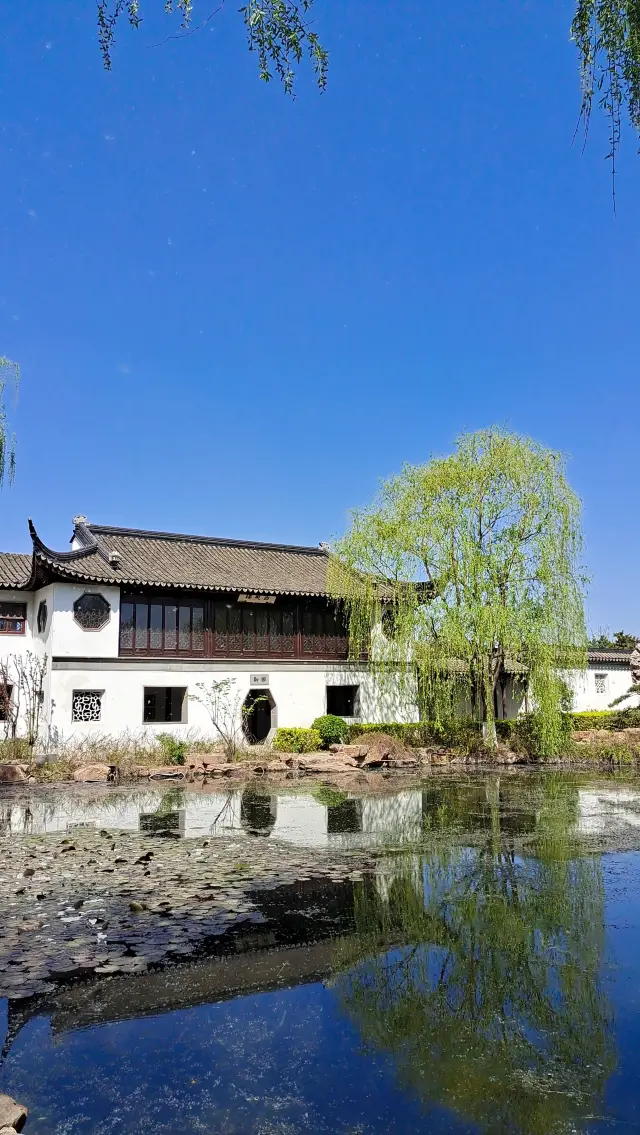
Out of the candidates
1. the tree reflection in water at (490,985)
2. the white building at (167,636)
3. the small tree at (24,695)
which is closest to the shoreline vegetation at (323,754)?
the white building at (167,636)

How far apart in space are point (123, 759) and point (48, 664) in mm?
3356

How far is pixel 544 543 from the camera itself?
785 inches

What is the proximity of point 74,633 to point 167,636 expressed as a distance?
240 centimetres

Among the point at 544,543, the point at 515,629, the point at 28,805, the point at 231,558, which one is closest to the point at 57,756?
the point at 28,805

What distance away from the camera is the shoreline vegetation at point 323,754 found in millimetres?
16406

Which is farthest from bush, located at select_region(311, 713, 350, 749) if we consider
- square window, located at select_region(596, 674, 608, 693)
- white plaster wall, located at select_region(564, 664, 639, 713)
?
square window, located at select_region(596, 674, 608, 693)

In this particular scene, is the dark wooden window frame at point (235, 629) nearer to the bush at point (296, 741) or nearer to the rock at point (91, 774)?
the bush at point (296, 741)

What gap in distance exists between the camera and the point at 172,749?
1772 cm

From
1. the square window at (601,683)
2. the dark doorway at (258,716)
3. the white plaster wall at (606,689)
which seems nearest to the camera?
the dark doorway at (258,716)

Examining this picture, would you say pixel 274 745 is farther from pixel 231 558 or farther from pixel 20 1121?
pixel 20 1121

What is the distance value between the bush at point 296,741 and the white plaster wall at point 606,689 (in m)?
12.4

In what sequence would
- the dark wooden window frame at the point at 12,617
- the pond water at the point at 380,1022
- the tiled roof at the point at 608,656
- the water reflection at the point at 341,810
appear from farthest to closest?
the tiled roof at the point at 608,656 < the dark wooden window frame at the point at 12,617 < the water reflection at the point at 341,810 < the pond water at the point at 380,1022

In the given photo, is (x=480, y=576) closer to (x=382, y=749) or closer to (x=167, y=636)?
(x=382, y=749)

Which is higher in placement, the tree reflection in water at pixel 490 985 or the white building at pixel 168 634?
the white building at pixel 168 634
